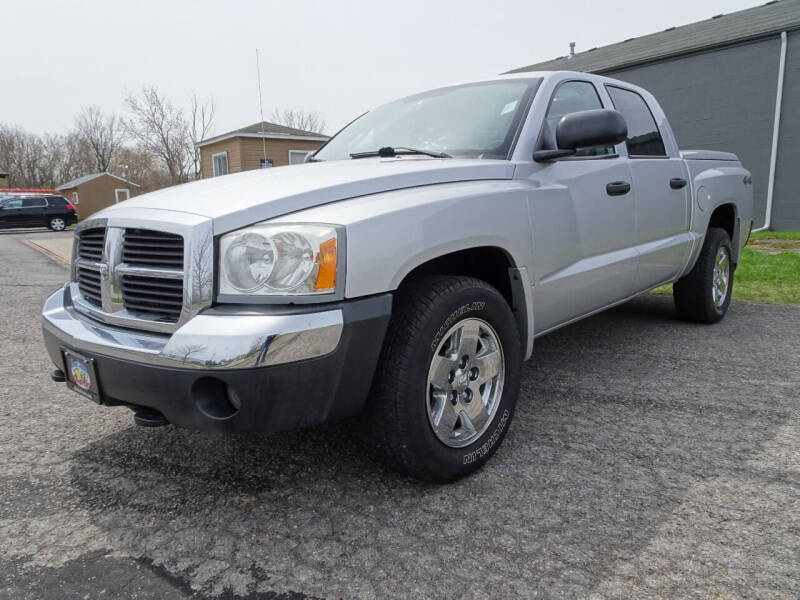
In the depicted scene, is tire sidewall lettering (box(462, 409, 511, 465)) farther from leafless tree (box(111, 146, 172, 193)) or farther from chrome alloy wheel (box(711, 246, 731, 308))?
leafless tree (box(111, 146, 172, 193))

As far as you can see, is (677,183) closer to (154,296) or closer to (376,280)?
(376,280)

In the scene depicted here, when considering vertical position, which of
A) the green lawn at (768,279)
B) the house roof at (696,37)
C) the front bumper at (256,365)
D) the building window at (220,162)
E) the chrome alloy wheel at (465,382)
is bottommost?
the green lawn at (768,279)

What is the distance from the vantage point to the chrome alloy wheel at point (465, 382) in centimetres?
236

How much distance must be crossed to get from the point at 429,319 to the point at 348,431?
103 cm

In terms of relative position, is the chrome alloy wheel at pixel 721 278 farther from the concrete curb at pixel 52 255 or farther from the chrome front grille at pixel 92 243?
the concrete curb at pixel 52 255

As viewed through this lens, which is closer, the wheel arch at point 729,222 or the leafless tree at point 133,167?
the wheel arch at point 729,222

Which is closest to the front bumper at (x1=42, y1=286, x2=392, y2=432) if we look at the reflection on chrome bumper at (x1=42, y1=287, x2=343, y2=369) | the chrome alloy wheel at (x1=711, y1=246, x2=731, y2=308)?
the reflection on chrome bumper at (x1=42, y1=287, x2=343, y2=369)

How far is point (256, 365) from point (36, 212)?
98.3 feet

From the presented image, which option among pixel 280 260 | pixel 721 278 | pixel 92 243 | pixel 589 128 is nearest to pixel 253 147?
pixel 721 278

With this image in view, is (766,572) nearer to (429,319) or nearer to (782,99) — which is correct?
(429,319)

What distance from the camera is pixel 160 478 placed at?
2545 mm

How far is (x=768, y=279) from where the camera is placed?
7.11m

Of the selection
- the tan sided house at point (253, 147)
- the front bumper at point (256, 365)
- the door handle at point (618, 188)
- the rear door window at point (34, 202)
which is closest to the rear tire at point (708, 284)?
the door handle at point (618, 188)

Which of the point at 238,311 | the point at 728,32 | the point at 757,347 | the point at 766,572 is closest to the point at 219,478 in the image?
the point at 238,311
